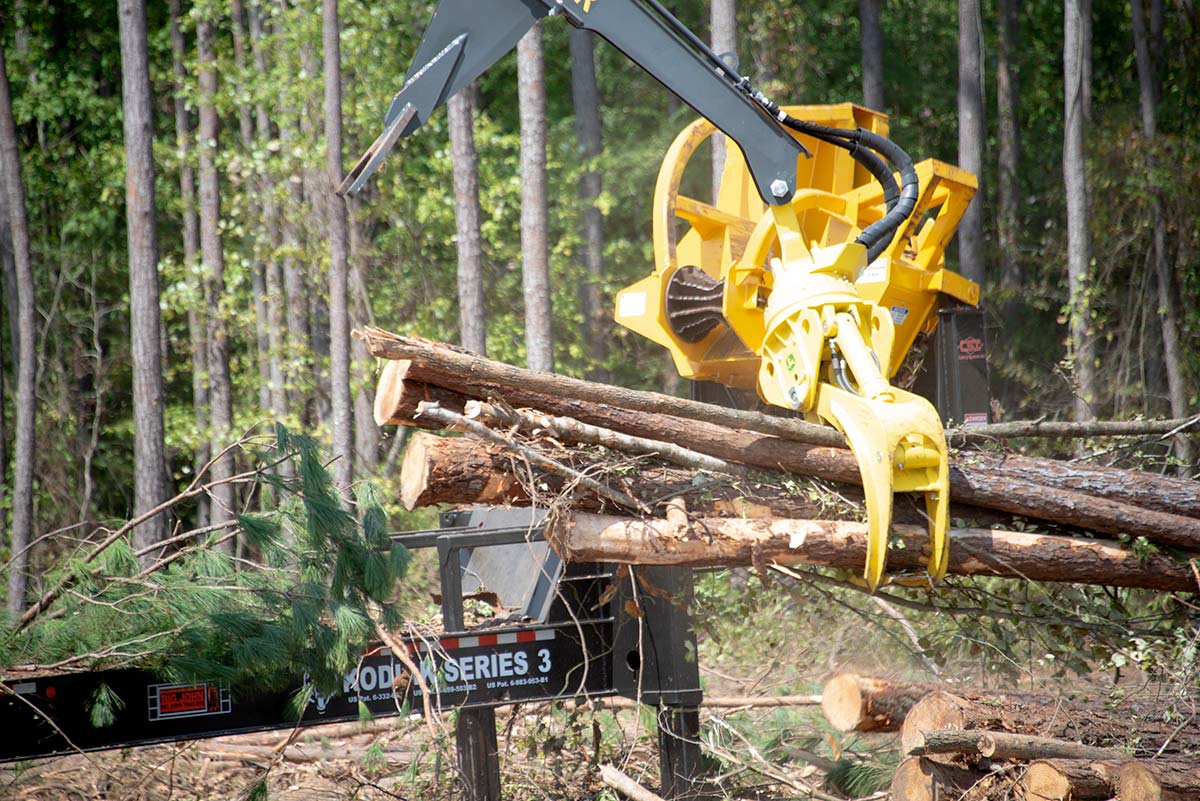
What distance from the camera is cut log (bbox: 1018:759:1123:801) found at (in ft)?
14.3

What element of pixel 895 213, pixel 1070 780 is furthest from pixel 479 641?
pixel 895 213

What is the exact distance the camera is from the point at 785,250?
525 centimetres

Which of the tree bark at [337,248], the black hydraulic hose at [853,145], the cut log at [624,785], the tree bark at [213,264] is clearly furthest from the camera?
the tree bark at [213,264]

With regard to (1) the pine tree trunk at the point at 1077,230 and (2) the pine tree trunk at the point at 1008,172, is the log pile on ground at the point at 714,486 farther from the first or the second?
(2) the pine tree trunk at the point at 1008,172

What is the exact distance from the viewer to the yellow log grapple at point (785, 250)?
4.53 m

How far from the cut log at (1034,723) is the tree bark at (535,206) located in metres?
6.36

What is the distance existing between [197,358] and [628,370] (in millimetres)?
5839

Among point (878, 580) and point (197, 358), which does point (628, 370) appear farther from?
point (878, 580)

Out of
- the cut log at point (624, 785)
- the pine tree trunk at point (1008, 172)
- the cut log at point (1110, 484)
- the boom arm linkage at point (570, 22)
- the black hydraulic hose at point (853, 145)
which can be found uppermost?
the pine tree trunk at point (1008, 172)

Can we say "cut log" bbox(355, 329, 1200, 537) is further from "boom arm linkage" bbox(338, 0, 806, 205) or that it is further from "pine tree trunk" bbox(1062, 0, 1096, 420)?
"pine tree trunk" bbox(1062, 0, 1096, 420)

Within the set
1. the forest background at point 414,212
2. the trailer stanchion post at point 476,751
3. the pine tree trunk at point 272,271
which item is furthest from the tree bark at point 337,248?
the trailer stanchion post at point 476,751

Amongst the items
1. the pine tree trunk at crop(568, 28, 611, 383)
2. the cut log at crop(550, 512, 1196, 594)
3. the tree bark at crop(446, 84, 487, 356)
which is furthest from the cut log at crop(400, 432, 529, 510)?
the pine tree trunk at crop(568, 28, 611, 383)

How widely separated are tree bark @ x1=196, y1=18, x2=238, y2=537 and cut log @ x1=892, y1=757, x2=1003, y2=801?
10539 mm

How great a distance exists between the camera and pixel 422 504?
15.1 ft
